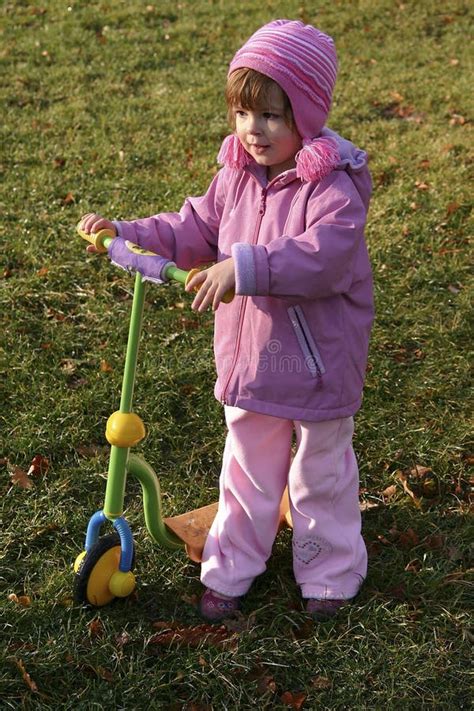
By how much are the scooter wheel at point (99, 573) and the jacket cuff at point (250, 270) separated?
1.00 meters

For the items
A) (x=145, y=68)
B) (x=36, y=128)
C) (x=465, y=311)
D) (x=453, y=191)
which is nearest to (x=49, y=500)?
(x=465, y=311)

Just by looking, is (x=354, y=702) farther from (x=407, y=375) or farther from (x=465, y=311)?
(x=465, y=311)

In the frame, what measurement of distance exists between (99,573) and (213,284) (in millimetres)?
1078

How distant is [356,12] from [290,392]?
754cm

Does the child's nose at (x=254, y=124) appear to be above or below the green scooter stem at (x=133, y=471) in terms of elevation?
above

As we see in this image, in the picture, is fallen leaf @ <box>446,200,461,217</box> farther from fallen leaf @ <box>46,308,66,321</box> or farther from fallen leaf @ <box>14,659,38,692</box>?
fallen leaf @ <box>14,659,38,692</box>

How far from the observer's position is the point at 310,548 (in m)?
3.08

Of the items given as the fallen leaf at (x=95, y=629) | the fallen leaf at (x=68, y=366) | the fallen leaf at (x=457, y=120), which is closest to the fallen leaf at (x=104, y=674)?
the fallen leaf at (x=95, y=629)

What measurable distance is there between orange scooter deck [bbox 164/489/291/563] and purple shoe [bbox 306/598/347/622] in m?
0.38

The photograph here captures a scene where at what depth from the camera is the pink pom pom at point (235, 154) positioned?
2.78m

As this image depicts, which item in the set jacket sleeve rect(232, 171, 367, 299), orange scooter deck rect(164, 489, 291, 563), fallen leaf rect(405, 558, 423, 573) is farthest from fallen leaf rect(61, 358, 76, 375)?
jacket sleeve rect(232, 171, 367, 299)

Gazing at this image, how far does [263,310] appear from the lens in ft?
9.01

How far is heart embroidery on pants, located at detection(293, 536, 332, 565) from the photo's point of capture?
306cm

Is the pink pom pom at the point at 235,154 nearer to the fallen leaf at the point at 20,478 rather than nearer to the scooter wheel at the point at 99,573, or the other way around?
the scooter wheel at the point at 99,573
